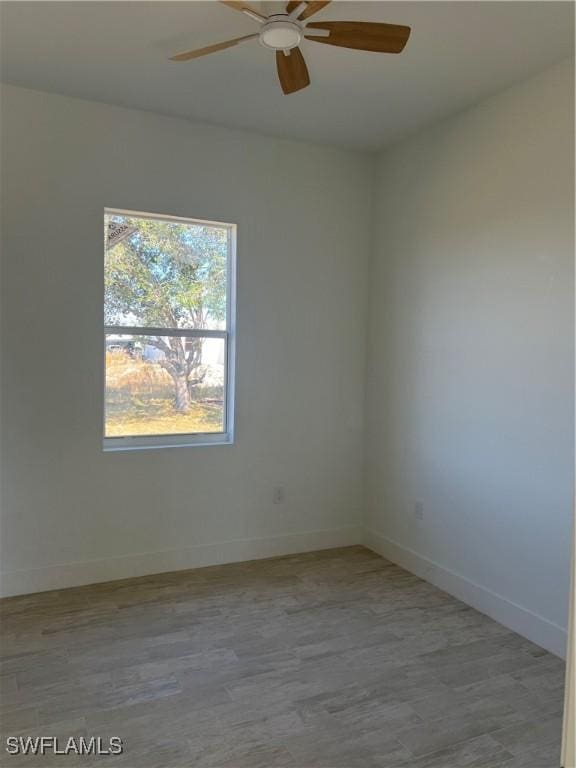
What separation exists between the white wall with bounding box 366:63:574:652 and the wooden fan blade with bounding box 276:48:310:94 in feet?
4.20

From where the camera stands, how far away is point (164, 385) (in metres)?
3.69

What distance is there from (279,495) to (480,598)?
4.86 feet

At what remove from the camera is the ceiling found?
237 cm

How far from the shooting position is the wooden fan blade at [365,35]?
204 cm

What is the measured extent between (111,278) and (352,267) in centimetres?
175

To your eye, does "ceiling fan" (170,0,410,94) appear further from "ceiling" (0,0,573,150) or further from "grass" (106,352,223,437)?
"grass" (106,352,223,437)

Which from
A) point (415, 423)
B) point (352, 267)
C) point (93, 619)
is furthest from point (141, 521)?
point (352, 267)

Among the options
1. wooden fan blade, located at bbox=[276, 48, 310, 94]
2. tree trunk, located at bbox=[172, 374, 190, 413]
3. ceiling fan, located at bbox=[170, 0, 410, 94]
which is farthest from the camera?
tree trunk, located at bbox=[172, 374, 190, 413]

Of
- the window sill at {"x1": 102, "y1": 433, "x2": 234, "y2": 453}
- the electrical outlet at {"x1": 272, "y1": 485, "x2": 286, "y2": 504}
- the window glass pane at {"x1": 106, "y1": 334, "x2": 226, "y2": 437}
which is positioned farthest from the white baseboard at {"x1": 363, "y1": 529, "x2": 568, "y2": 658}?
the window glass pane at {"x1": 106, "y1": 334, "x2": 226, "y2": 437}

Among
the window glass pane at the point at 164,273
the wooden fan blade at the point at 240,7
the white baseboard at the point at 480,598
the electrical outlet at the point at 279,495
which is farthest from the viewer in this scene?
the electrical outlet at the point at 279,495

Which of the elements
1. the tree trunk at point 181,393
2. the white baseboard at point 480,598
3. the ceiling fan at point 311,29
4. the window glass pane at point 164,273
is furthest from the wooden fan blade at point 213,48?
the white baseboard at point 480,598

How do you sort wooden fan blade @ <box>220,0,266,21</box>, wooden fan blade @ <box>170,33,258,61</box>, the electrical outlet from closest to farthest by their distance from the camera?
wooden fan blade @ <box>220,0,266,21</box> → wooden fan blade @ <box>170,33,258,61</box> → the electrical outlet

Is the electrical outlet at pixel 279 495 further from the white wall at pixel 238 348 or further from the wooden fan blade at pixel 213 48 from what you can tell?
the wooden fan blade at pixel 213 48

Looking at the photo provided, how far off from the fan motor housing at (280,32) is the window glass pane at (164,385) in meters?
1.96
